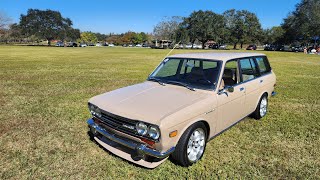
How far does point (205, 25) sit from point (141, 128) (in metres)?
74.3

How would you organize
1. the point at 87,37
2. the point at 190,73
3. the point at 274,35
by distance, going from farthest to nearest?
1. the point at 87,37
2. the point at 274,35
3. the point at 190,73

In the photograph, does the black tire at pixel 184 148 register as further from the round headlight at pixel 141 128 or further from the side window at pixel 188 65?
the side window at pixel 188 65

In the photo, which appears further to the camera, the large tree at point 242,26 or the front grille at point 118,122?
the large tree at point 242,26

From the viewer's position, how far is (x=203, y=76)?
423 centimetres

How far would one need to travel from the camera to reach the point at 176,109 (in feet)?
10.7

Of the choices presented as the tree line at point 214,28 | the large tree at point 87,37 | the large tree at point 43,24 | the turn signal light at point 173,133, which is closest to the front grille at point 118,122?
the turn signal light at point 173,133

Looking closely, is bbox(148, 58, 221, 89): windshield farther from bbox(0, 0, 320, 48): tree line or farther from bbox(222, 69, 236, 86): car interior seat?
bbox(0, 0, 320, 48): tree line

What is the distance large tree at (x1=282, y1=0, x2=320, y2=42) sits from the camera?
193 ft

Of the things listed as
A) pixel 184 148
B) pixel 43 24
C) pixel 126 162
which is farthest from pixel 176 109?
pixel 43 24

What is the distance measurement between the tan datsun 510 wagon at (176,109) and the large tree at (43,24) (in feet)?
301

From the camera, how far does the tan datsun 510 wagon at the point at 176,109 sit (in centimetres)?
314

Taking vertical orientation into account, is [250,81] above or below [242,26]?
below

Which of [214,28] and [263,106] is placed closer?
[263,106]

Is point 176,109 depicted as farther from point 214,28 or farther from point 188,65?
point 214,28
